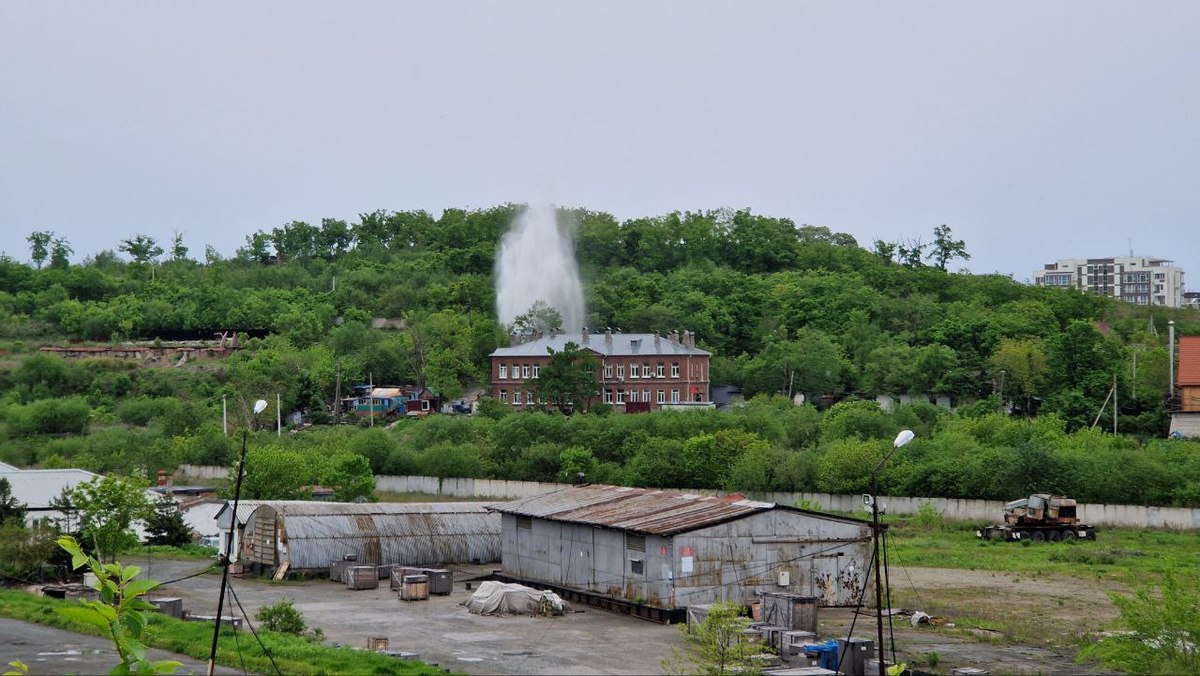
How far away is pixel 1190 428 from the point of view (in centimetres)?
7094

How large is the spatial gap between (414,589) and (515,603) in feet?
13.4

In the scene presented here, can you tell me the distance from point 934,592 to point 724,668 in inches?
733

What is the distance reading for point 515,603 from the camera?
1404 inches

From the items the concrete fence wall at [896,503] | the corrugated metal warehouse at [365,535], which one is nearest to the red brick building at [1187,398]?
the concrete fence wall at [896,503]

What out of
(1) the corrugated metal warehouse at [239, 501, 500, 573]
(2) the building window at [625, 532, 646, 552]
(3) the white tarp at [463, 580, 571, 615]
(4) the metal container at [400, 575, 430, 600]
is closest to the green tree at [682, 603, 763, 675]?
(2) the building window at [625, 532, 646, 552]

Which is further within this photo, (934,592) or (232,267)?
(232,267)

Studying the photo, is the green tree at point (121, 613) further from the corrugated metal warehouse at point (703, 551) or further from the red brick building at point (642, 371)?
the red brick building at point (642, 371)

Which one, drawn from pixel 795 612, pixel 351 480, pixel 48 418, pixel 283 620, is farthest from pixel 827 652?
pixel 48 418

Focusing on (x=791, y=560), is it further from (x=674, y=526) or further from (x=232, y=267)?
(x=232, y=267)

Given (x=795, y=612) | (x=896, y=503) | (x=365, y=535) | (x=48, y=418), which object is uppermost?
(x=48, y=418)

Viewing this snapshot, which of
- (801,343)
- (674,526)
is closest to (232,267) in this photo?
(801,343)

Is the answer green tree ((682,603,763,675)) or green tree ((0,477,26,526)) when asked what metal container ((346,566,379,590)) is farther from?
green tree ((682,603,763,675))

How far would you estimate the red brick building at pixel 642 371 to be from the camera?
8988 cm

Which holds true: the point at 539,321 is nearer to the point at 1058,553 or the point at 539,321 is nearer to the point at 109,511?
the point at 109,511
